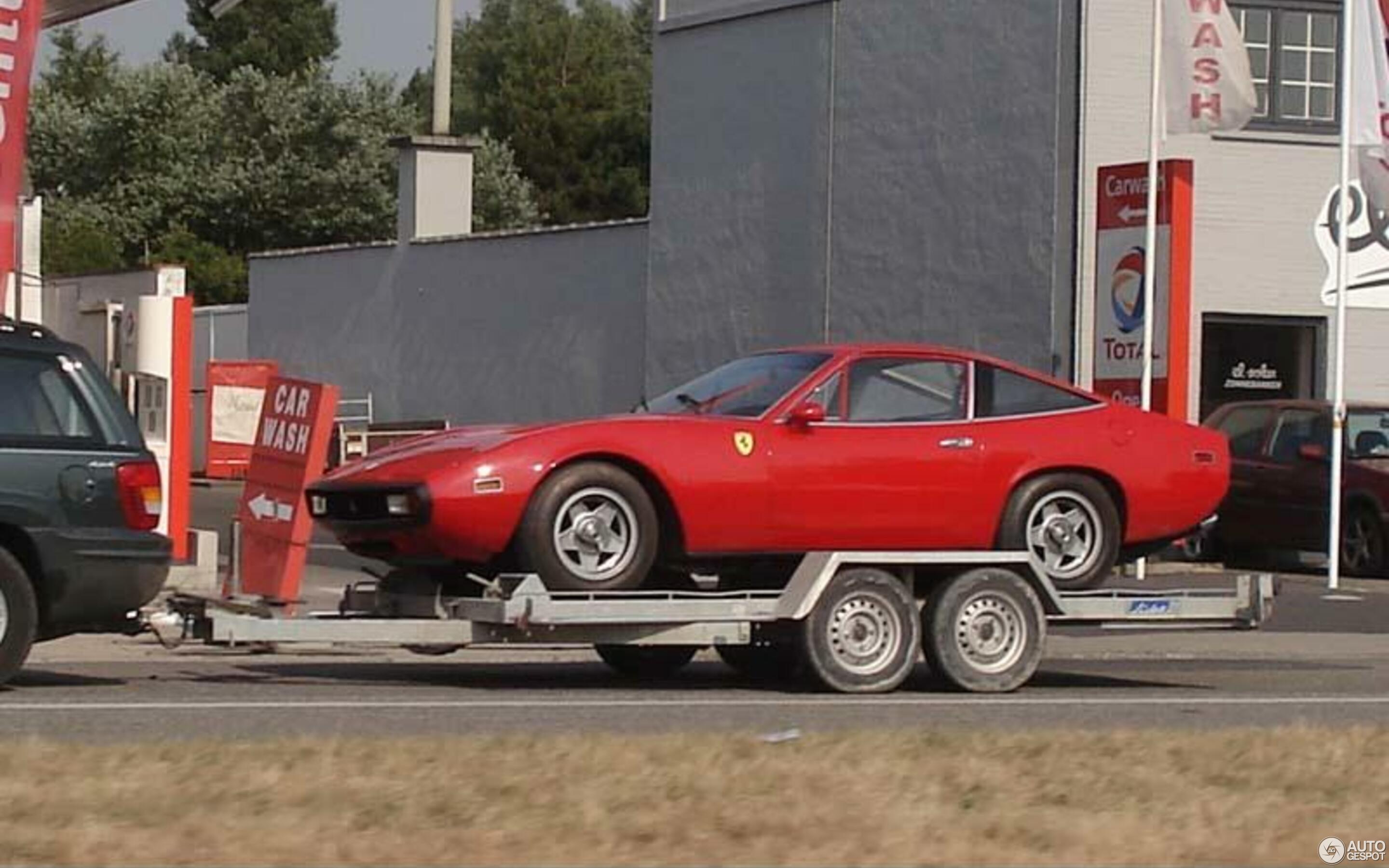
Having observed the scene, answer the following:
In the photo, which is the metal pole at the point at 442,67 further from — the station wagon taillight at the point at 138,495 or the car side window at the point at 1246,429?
the station wagon taillight at the point at 138,495

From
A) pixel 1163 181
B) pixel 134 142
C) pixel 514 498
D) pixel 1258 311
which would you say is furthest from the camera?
pixel 134 142

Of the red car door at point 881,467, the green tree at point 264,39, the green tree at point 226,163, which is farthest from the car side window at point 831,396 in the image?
the green tree at point 264,39

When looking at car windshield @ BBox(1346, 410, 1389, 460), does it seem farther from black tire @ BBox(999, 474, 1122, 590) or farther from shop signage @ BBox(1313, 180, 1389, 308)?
black tire @ BBox(999, 474, 1122, 590)

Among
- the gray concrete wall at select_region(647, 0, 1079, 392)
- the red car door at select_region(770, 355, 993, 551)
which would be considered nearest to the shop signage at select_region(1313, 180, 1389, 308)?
the gray concrete wall at select_region(647, 0, 1079, 392)

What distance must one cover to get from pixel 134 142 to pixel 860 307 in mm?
44112

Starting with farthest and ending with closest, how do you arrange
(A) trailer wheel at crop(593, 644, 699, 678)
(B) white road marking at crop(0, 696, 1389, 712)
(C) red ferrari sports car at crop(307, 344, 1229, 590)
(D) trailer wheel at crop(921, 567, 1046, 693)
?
(A) trailer wheel at crop(593, 644, 699, 678), (D) trailer wheel at crop(921, 567, 1046, 693), (C) red ferrari sports car at crop(307, 344, 1229, 590), (B) white road marking at crop(0, 696, 1389, 712)

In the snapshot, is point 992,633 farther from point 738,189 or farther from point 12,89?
point 738,189

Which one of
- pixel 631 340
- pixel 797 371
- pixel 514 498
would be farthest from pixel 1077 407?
pixel 631 340

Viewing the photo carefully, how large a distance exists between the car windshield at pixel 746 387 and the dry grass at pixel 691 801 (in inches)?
139

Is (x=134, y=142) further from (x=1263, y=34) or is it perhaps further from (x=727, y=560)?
(x=727, y=560)

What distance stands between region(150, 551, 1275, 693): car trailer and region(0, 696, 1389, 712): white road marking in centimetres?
27

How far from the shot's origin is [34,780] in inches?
366

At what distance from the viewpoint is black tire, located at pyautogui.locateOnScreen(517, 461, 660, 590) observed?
13547 mm

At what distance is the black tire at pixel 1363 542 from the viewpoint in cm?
2572
